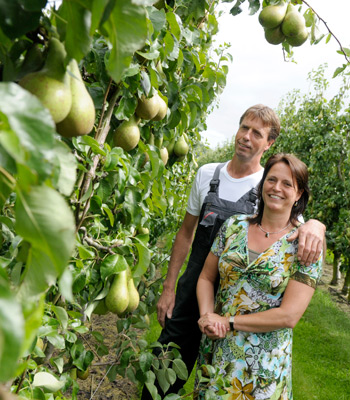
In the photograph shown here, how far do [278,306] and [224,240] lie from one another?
15.5 inches

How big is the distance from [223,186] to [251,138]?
0.30 metres

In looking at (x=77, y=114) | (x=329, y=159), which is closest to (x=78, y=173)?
(x=77, y=114)

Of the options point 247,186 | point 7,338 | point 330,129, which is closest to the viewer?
point 7,338

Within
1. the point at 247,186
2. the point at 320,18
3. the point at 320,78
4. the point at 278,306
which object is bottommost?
the point at 278,306

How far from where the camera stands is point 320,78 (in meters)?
9.58

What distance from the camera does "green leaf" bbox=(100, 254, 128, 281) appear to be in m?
1.21

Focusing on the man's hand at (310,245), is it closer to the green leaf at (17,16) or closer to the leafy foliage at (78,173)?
the leafy foliage at (78,173)

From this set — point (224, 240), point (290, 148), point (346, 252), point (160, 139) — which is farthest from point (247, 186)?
point (290, 148)

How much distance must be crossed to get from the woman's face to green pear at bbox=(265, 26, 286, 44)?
0.53m

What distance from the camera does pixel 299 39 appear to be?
62.3 inches

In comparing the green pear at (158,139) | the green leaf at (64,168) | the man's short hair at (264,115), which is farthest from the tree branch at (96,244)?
the man's short hair at (264,115)

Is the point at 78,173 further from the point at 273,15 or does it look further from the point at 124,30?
the point at 273,15

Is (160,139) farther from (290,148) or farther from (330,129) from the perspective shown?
(290,148)

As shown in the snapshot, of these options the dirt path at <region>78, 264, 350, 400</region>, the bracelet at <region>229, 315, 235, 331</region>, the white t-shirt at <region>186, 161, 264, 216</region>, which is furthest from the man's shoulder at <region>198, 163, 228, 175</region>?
the dirt path at <region>78, 264, 350, 400</region>
